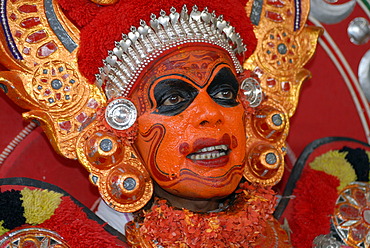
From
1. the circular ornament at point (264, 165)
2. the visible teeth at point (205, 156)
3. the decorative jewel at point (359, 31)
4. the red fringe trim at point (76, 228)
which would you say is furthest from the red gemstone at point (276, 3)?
the red fringe trim at point (76, 228)

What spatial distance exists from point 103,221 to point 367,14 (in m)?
2.31

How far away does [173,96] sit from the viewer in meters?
2.90

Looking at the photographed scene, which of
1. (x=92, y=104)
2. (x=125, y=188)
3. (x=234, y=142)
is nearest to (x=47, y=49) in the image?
(x=92, y=104)

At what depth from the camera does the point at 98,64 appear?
301 centimetres

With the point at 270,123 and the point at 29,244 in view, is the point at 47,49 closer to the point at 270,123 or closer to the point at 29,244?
the point at 29,244

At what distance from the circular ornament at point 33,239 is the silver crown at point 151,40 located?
76 cm

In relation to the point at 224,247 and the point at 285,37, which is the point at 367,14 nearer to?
the point at 285,37

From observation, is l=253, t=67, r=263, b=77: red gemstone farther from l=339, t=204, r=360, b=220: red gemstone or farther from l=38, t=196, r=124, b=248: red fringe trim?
l=38, t=196, r=124, b=248: red fringe trim

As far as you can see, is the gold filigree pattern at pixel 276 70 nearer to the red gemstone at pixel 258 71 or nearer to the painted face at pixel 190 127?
the red gemstone at pixel 258 71

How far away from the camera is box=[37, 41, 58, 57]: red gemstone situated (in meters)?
3.02

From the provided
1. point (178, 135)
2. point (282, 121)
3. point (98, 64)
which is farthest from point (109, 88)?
point (282, 121)

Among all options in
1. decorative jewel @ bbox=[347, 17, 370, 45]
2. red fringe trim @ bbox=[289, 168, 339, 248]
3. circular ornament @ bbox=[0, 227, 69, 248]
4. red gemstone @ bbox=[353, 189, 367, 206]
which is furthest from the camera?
decorative jewel @ bbox=[347, 17, 370, 45]

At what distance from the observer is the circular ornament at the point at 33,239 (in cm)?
267

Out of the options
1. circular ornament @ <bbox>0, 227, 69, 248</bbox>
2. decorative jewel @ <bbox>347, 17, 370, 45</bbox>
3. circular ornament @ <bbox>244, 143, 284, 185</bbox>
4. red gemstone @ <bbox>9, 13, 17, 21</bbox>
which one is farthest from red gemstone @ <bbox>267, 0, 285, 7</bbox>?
circular ornament @ <bbox>0, 227, 69, 248</bbox>
